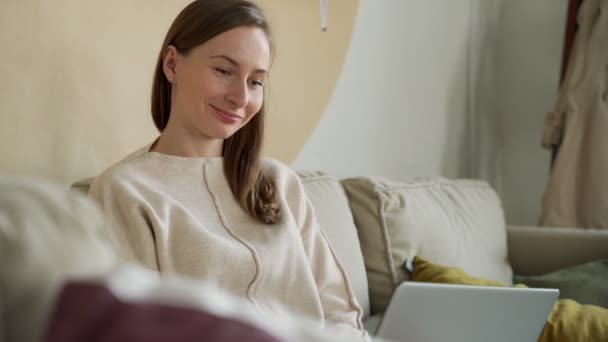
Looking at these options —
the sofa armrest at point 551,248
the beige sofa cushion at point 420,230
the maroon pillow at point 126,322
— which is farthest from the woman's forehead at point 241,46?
the sofa armrest at point 551,248

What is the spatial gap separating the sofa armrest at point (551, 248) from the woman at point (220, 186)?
4.27 ft

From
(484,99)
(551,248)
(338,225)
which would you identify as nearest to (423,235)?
(338,225)

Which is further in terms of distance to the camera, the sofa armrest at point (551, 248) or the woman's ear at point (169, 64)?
the sofa armrest at point (551, 248)

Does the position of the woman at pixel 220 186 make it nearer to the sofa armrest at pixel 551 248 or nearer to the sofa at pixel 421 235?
the sofa at pixel 421 235

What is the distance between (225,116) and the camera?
1458 millimetres

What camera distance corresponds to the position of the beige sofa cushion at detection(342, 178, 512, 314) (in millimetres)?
2100

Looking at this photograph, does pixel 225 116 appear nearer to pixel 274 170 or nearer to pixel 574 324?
pixel 274 170

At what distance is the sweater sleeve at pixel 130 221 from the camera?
50.6 inches

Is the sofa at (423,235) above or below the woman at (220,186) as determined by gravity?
below

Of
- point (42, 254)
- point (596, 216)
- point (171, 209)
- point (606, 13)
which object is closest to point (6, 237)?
point (42, 254)

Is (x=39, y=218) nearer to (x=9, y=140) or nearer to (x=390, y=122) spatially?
(x=9, y=140)

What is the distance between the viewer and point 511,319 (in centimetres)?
128

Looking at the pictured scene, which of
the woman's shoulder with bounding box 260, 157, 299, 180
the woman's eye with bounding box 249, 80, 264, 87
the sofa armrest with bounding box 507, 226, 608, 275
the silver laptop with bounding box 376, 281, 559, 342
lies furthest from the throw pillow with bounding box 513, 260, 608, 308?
the woman's eye with bounding box 249, 80, 264, 87

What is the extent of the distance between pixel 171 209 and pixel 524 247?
1.72 metres
